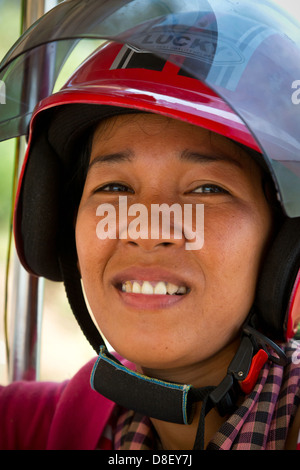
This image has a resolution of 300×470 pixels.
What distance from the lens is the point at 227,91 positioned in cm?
91

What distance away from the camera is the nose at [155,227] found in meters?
1.07

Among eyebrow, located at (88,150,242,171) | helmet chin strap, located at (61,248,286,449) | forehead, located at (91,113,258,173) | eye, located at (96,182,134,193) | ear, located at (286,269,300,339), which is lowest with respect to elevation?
helmet chin strap, located at (61,248,286,449)

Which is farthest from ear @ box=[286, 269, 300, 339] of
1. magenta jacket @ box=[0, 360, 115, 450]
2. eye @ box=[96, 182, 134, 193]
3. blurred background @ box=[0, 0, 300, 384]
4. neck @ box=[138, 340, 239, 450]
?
blurred background @ box=[0, 0, 300, 384]

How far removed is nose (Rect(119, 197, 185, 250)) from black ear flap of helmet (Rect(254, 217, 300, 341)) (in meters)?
0.17

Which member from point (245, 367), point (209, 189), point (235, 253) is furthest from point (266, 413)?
point (209, 189)

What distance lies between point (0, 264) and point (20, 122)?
0.53 m

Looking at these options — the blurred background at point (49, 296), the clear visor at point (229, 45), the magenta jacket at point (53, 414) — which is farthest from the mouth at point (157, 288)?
the blurred background at point (49, 296)

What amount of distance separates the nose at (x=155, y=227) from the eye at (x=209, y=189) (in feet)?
0.20

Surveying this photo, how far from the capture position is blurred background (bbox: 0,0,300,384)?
1.50 m

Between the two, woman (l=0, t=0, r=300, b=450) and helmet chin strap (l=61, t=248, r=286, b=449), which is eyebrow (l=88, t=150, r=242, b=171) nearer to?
woman (l=0, t=0, r=300, b=450)

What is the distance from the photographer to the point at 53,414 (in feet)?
4.81

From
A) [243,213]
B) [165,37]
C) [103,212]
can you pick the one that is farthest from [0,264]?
[165,37]

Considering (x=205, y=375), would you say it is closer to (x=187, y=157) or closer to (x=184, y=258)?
(x=184, y=258)
